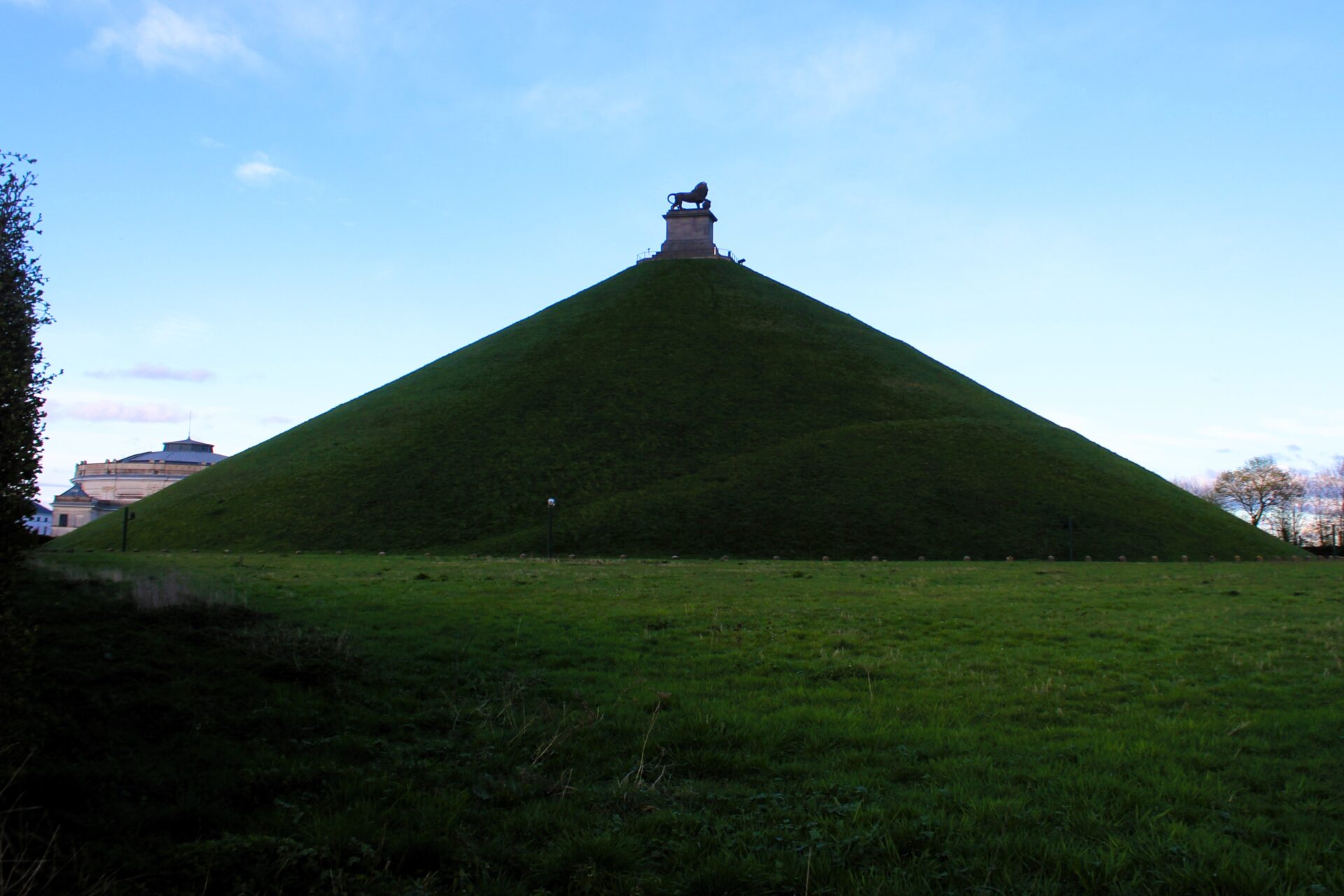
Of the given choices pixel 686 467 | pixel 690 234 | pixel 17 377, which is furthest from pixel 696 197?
pixel 17 377

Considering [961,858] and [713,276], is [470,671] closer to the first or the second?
[961,858]

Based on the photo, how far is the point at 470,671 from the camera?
44.2 ft

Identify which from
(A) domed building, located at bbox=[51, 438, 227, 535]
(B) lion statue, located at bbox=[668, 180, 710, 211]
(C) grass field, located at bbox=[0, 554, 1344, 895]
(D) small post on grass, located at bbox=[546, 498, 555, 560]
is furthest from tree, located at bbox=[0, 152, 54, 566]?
(A) domed building, located at bbox=[51, 438, 227, 535]

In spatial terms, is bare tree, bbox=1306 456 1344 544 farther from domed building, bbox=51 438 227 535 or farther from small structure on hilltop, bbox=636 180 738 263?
Result: domed building, bbox=51 438 227 535

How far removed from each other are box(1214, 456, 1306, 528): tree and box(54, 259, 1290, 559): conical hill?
1496 inches

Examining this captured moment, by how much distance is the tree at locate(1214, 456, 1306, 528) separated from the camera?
4382 inches

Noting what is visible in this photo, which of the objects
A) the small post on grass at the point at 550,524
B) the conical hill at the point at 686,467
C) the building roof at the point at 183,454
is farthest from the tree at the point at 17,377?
the building roof at the point at 183,454

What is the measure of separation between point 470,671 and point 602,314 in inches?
3837

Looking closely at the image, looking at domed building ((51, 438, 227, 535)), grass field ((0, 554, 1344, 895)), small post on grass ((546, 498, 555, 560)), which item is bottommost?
grass field ((0, 554, 1344, 895))

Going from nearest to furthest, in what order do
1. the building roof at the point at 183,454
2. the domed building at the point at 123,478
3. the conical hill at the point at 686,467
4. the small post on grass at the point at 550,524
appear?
the small post on grass at the point at 550,524 → the conical hill at the point at 686,467 → the domed building at the point at 123,478 → the building roof at the point at 183,454

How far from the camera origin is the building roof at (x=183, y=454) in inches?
7205

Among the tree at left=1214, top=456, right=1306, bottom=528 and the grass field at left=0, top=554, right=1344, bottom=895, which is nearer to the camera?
the grass field at left=0, top=554, right=1344, bottom=895

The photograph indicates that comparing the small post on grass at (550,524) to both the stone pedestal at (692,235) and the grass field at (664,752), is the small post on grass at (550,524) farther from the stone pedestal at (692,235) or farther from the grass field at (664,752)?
the stone pedestal at (692,235)

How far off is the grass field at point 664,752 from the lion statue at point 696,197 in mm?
110621
